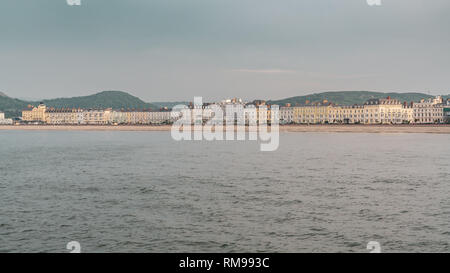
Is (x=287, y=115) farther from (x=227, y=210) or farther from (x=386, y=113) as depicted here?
(x=227, y=210)

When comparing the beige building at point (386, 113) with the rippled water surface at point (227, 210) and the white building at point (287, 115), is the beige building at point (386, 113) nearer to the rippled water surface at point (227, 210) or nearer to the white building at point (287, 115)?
the white building at point (287, 115)

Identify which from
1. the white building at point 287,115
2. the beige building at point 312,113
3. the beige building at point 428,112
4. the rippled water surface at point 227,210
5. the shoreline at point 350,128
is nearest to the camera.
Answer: the rippled water surface at point 227,210

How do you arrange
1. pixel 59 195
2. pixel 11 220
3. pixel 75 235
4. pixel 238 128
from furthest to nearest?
1. pixel 238 128
2. pixel 59 195
3. pixel 11 220
4. pixel 75 235

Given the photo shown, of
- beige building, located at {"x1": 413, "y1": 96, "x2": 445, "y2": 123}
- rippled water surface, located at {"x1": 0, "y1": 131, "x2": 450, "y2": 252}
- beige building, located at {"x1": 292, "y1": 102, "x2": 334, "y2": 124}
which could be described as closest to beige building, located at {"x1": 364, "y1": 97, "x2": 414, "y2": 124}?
beige building, located at {"x1": 413, "y1": 96, "x2": 445, "y2": 123}

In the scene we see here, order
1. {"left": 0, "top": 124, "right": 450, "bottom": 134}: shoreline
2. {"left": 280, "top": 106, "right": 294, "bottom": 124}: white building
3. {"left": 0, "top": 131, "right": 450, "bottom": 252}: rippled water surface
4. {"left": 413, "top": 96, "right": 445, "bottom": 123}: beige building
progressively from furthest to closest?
1. {"left": 280, "top": 106, "right": 294, "bottom": 124}: white building
2. {"left": 413, "top": 96, "right": 445, "bottom": 123}: beige building
3. {"left": 0, "top": 124, "right": 450, "bottom": 134}: shoreline
4. {"left": 0, "top": 131, "right": 450, "bottom": 252}: rippled water surface

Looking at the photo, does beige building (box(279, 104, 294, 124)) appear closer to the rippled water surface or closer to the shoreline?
the shoreline

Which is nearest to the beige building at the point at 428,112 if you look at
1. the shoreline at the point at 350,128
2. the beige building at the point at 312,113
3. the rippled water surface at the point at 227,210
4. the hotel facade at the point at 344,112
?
the hotel facade at the point at 344,112

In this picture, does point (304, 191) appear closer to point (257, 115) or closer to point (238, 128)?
point (238, 128)

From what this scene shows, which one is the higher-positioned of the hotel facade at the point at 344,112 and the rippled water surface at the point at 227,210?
the hotel facade at the point at 344,112

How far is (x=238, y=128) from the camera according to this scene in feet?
421

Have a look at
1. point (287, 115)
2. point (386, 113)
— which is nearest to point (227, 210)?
point (386, 113)
